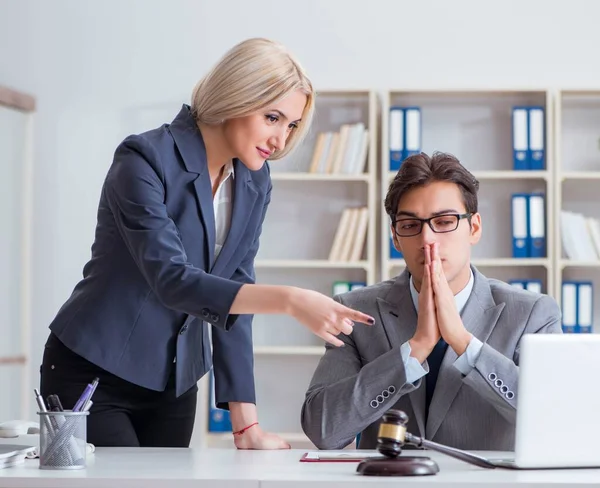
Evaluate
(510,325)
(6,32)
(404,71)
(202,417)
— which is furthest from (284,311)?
(6,32)

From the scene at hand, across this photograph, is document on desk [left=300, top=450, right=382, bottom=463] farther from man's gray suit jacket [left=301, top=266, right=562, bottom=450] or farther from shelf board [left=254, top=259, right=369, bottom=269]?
shelf board [left=254, top=259, right=369, bottom=269]

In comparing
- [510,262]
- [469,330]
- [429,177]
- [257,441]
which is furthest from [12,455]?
[510,262]

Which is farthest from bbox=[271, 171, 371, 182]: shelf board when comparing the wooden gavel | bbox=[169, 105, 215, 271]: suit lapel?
the wooden gavel

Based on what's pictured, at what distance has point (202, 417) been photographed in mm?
4477

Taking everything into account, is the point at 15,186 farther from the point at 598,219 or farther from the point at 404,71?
the point at 598,219

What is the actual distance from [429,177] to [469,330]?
1.20ft

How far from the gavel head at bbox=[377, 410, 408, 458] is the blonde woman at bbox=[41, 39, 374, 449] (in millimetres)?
380

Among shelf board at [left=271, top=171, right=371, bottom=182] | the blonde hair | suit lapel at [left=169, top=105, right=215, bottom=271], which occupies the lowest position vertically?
suit lapel at [left=169, top=105, right=215, bottom=271]

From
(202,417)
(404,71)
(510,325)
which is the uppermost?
(404,71)

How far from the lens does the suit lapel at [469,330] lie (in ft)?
6.43

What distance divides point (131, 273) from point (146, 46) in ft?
10.3

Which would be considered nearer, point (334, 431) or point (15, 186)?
point (334, 431)

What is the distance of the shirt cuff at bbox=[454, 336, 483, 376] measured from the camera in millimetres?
1863

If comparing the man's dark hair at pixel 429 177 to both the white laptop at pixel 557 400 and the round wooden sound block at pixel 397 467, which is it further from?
the round wooden sound block at pixel 397 467
